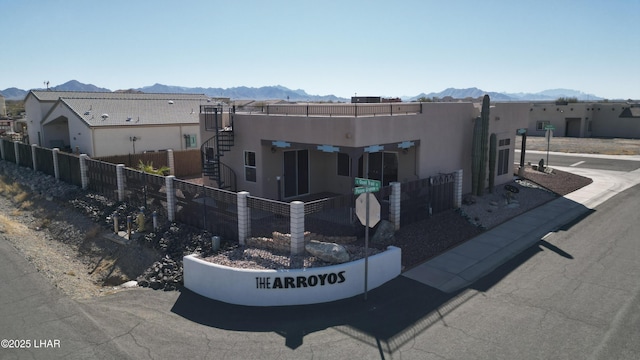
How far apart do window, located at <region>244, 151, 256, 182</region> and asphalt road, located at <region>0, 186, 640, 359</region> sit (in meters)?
8.87

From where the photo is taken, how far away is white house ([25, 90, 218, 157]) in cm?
3170

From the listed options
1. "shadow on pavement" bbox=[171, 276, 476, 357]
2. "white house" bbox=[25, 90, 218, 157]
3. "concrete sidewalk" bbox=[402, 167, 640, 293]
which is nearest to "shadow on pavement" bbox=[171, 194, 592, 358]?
"shadow on pavement" bbox=[171, 276, 476, 357]

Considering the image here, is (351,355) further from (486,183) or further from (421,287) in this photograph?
(486,183)

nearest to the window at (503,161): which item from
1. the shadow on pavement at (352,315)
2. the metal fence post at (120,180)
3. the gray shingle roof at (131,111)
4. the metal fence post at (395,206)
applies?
the metal fence post at (395,206)

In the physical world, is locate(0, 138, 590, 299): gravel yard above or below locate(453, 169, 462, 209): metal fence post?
below

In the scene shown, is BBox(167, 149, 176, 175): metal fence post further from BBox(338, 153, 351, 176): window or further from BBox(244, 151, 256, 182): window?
BBox(338, 153, 351, 176): window

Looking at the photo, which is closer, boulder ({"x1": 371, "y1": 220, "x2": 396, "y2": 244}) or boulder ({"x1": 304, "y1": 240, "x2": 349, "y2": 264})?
boulder ({"x1": 304, "y1": 240, "x2": 349, "y2": 264})

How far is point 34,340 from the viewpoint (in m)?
10.3

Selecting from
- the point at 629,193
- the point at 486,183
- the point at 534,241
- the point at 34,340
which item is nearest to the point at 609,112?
the point at 629,193

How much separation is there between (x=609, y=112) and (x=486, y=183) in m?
47.7

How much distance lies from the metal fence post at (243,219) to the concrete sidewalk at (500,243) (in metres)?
5.18

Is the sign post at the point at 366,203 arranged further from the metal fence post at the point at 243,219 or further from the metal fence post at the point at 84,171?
the metal fence post at the point at 84,171

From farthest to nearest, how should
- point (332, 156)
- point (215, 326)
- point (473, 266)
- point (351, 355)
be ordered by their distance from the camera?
point (332, 156), point (473, 266), point (215, 326), point (351, 355)

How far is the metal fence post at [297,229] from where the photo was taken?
13148 mm
